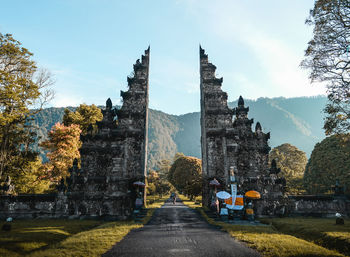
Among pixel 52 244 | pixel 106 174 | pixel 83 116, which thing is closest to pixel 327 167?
pixel 106 174

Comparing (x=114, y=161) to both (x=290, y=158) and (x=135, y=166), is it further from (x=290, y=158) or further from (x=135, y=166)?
(x=290, y=158)

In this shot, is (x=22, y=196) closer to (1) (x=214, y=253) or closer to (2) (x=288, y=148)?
(1) (x=214, y=253)

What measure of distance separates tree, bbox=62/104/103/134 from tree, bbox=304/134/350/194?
35.1m

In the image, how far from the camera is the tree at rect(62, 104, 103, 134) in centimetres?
3111

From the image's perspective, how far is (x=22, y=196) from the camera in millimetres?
16828

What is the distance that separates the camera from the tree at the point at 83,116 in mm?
31109

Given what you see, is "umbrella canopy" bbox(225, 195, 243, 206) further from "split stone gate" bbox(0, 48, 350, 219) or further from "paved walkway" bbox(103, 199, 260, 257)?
"paved walkway" bbox(103, 199, 260, 257)

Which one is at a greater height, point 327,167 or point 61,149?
point 61,149

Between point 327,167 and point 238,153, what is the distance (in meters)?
22.2

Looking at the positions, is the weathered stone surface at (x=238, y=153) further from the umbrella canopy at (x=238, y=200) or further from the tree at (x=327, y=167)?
the tree at (x=327, y=167)

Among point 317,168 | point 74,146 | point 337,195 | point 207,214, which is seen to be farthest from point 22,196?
point 317,168

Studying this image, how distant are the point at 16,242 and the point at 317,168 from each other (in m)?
39.3

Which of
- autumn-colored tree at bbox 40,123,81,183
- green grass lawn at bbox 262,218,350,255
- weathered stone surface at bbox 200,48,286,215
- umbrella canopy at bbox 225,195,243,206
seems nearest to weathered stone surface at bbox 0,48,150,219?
weathered stone surface at bbox 200,48,286,215

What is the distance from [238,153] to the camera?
20.1 metres
